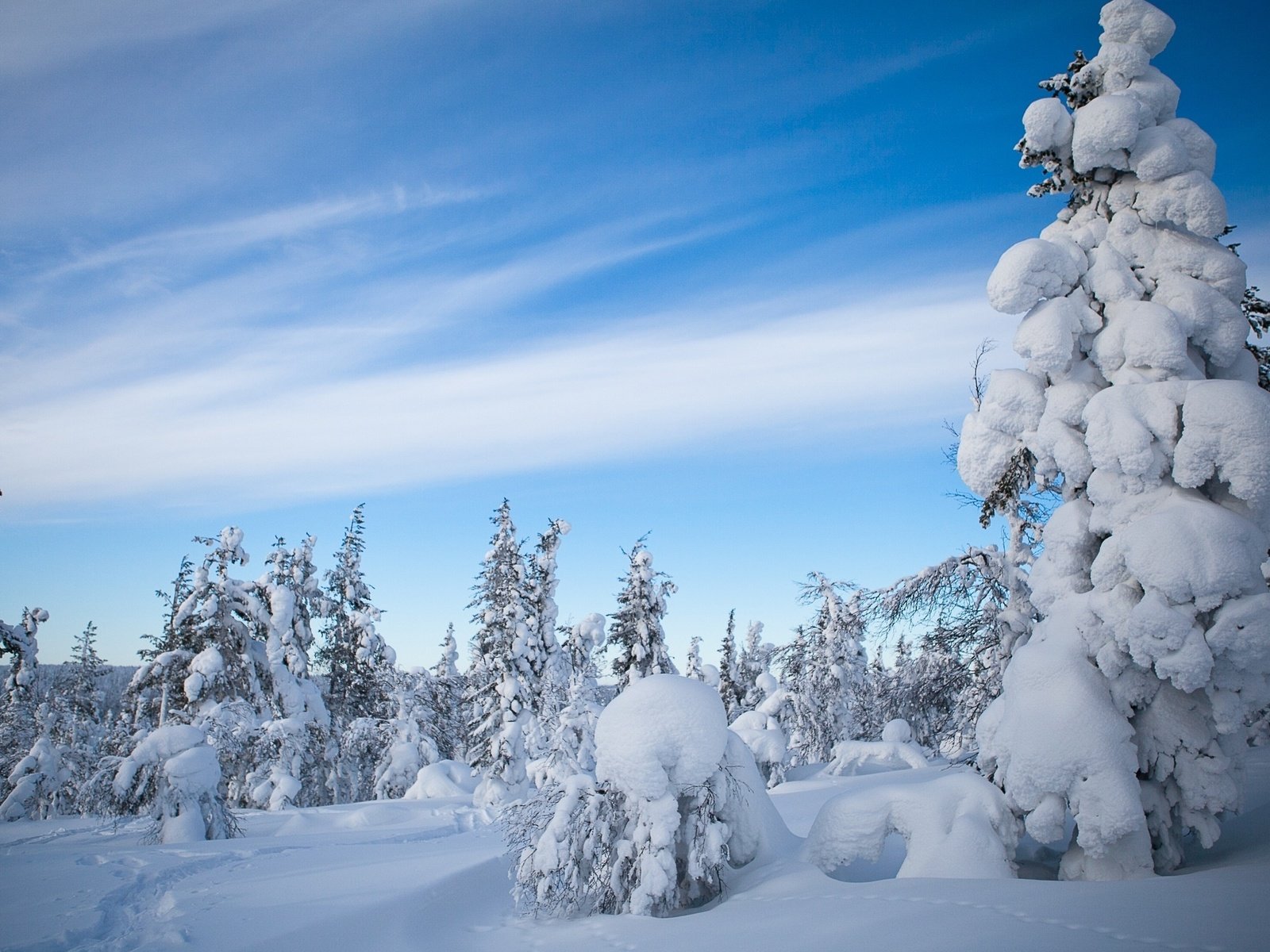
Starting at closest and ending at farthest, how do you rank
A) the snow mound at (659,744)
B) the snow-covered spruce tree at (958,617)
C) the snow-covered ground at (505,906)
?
the snow-covered ground at (505,906)
the snow mound at (659,744)
the snow-covered spruce tree at (958,617)

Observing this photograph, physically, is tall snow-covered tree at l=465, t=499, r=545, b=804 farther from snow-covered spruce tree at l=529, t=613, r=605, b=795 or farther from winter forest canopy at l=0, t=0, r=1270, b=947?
winter forest canopy at l=0, t=0, r=1270, b=947

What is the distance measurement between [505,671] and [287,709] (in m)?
7.25

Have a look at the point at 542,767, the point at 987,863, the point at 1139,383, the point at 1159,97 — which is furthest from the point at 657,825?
the point at 542,767

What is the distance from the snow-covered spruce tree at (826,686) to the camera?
3650 cm

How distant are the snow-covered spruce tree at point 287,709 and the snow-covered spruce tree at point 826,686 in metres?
20.6

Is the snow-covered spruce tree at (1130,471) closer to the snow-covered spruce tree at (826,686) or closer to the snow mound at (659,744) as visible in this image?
the snow mound at (659,744)

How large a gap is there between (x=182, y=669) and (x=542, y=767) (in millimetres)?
11304

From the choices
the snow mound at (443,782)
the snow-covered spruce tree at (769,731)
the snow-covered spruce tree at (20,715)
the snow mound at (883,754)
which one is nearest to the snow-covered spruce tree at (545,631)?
the snow mound at (443,782)

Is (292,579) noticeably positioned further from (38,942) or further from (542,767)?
(38,942)

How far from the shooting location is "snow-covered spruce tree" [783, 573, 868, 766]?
36.5 m

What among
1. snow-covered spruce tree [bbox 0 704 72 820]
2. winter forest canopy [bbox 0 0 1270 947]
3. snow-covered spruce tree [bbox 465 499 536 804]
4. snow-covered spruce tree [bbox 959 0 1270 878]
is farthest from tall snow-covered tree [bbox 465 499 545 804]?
snow-covered spruce tree [bbox 959 0 1270 878]

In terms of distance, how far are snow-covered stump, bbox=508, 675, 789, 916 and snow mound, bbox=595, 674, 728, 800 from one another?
0.4 inches

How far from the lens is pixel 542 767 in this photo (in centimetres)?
2333

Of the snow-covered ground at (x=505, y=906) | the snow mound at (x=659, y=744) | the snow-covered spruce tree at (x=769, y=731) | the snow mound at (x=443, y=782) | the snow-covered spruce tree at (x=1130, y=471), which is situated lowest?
the snow mound at (x=443, y=782)
